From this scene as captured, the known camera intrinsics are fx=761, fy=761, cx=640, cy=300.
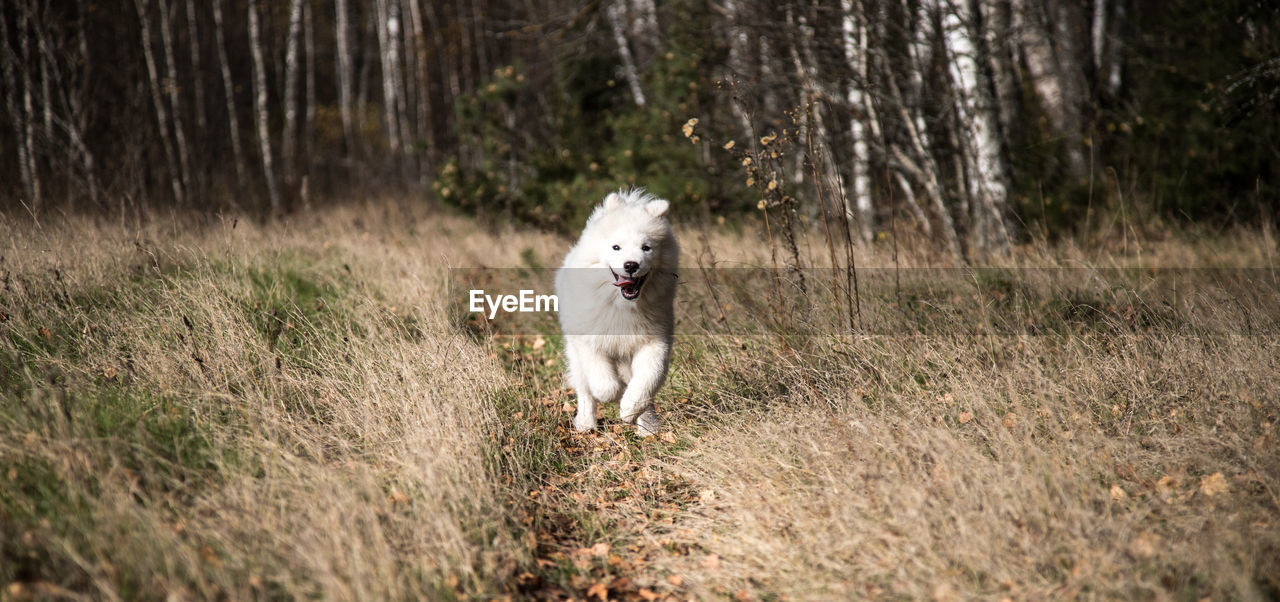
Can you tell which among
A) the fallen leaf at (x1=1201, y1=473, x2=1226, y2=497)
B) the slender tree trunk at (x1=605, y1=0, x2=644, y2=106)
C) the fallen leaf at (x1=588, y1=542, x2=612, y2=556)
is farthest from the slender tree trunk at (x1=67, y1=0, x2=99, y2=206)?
the fallen leaf at (x1=1201, y1=473, x2=1226, y2=497)

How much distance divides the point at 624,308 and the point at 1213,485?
2674 millimetres

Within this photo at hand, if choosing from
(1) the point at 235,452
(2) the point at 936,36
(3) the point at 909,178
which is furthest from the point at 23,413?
(3) the point at 909,178

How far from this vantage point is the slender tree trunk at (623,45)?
37.3ft

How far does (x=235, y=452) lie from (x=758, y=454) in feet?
7.51

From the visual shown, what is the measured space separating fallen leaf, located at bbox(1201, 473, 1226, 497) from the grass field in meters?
0.02

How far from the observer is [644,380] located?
4.00 metres

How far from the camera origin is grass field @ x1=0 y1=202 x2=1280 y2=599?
8.39ft

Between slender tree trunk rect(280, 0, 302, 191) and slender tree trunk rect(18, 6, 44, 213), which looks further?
slender tree trunk rect(280, 0, 302, 191)

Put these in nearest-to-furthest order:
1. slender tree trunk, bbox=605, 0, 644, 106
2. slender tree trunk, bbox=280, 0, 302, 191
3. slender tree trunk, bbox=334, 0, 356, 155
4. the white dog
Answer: the white dog → slender tree trunk, bbox=605, 0, 644, 106 → slender tree trunk, bbox=280, 0, 302, 191 → slender tree trunk, bbox=334, 0, 356, 155

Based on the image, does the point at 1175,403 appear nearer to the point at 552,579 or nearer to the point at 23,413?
the point at 552,579

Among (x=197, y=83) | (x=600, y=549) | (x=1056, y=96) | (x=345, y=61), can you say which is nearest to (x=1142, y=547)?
(x=600, y=549)

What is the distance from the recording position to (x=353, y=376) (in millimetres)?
4129

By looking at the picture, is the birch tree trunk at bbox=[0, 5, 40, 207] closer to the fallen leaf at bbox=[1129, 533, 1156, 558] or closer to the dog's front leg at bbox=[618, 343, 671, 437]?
the dog's front leg at bbox=[618, 343, 671, 437]

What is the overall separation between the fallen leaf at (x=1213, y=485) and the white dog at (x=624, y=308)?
7.78ft
